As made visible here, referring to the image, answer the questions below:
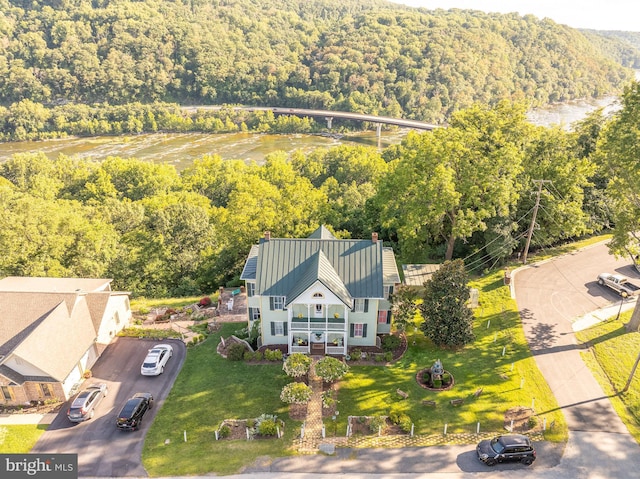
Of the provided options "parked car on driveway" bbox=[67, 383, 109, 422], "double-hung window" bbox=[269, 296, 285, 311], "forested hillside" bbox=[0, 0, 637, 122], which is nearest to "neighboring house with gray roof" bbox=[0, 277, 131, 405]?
"parked car on driveway" bbox=[67, 383, 109, 422]

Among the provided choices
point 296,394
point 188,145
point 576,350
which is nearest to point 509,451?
point 296,394

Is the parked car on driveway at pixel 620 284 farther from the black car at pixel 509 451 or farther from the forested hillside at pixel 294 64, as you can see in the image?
the forested hillside at pixel 294 64

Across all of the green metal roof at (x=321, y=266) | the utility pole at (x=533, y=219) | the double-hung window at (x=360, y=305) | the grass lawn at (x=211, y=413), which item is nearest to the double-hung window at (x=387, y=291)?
the green metal roof at (x=321, y=266)

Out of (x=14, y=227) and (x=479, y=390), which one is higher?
(x=14, y=227)

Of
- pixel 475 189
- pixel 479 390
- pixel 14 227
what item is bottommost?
pixel 479 390

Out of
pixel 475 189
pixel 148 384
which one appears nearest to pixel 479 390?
pixel 475 189

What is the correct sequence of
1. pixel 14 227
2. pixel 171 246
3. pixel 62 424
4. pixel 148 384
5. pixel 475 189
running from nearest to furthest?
pixel 62 424 → pixel 148 384 → pixel 475 189 → pixel 14 227 → pixel 171 246

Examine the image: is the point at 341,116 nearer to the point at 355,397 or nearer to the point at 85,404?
the point at 355,397

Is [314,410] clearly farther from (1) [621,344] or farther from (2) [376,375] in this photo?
(1) [621,344]
